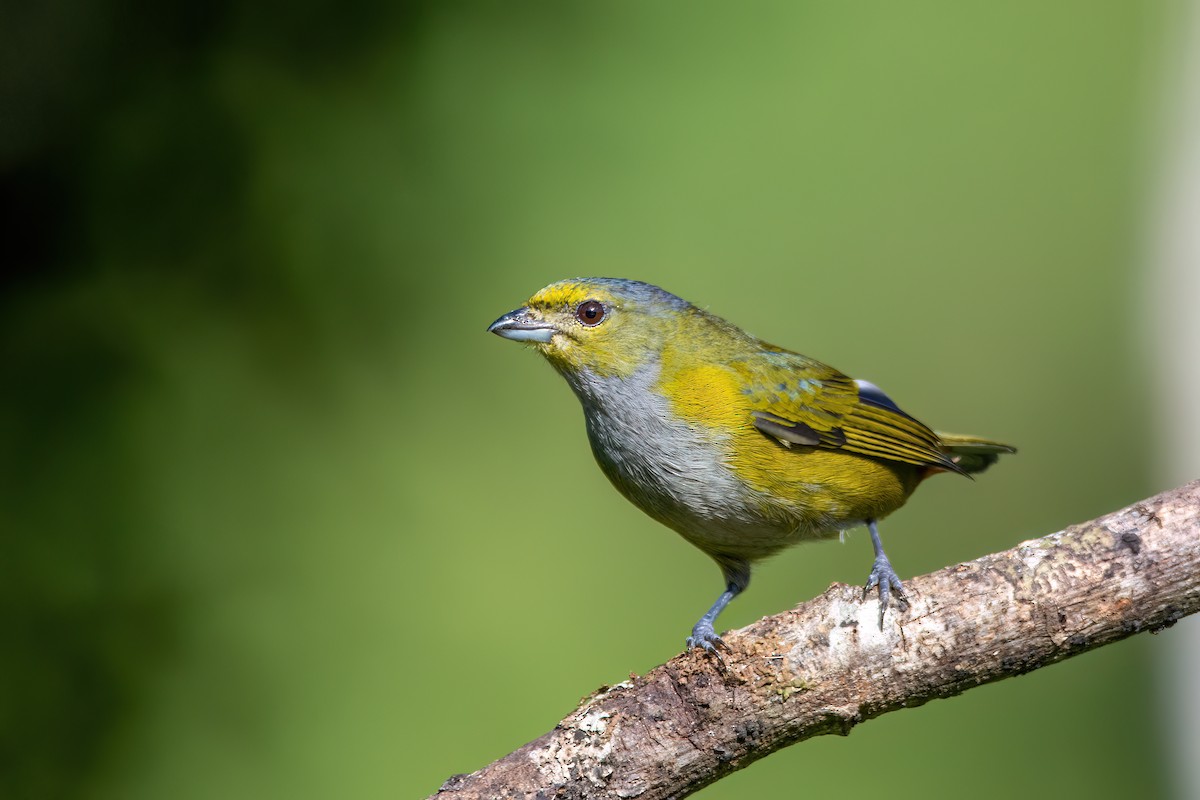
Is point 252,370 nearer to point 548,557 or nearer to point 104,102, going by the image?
point 104,102

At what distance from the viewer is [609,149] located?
6016mm

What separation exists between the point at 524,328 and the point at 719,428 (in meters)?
0.79

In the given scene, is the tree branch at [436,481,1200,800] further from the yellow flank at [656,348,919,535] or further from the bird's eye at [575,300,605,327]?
the bird's eye at [575,300,605,327]

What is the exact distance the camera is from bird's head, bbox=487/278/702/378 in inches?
151

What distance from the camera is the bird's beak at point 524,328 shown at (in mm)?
3812

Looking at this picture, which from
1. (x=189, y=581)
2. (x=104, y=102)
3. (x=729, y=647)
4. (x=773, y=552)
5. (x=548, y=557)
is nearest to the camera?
(x=729, y=647)

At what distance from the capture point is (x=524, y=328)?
12.5 ft

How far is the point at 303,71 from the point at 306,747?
3338 mm

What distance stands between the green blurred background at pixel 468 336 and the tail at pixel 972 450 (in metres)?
0.99

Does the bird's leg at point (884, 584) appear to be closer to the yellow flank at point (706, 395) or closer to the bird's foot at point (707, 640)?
the bird's foot at point (707, 640)

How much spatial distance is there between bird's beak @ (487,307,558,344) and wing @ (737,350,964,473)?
72 centimetres

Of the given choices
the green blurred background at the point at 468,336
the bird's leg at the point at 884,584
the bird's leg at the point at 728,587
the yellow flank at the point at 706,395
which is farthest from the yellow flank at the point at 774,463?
the green blurred background at the point at 468,336

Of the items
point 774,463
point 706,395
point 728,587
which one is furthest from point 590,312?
point 728,587

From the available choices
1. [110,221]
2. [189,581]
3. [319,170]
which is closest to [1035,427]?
[319,170]
